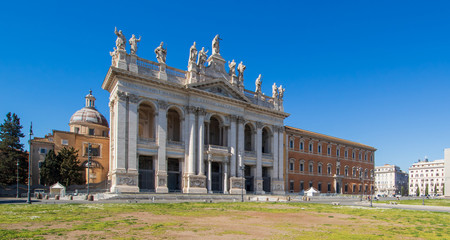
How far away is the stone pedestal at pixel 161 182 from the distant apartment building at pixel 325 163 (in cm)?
2554

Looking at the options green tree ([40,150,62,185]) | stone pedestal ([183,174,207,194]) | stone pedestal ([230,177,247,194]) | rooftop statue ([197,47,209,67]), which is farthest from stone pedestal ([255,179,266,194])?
green tree ([40,150,62,185])

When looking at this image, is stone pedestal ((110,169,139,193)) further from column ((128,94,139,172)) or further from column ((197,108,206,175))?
column ((197,108,206,175))

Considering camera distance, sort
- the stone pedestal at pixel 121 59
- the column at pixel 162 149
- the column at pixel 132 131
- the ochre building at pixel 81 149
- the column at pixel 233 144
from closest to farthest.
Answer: the column at pixel 132 131 → the stone pedestal at pixel 121 59 → the column at pixel 162 149 → the column at pixel 233 144 → the ochre building at pixel 81 149

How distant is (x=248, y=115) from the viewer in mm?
51625

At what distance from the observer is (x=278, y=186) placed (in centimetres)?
5350

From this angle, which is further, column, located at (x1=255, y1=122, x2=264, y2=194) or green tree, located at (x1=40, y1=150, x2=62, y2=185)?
green tree, located at (x1=40, y1=150, x2=62, y2=185)

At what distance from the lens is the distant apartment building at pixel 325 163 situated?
6050cm

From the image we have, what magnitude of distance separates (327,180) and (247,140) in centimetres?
2212

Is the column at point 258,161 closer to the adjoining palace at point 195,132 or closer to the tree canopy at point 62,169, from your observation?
the adjoining palace at point 195,132

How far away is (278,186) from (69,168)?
3257 centimetres

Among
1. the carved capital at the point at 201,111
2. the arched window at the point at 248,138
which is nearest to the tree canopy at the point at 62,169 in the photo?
the carved capital at the point at 201,111

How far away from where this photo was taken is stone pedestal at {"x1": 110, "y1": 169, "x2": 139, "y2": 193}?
37.1m

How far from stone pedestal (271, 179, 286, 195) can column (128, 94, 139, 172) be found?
23.1m

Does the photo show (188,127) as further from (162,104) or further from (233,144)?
(233,144)
